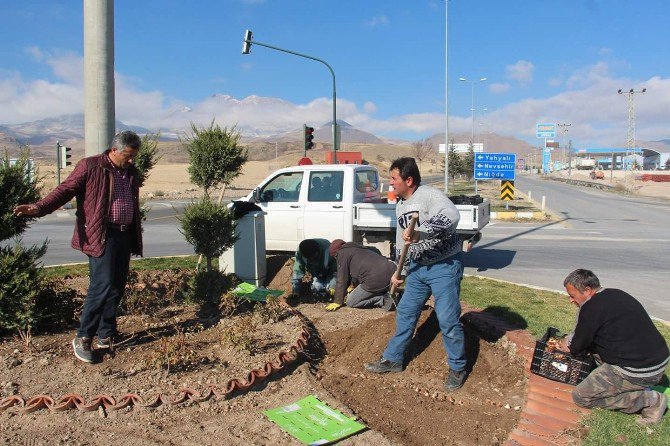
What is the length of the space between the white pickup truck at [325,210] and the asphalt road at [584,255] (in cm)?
184

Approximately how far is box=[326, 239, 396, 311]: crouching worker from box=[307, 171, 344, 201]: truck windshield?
9.85ft

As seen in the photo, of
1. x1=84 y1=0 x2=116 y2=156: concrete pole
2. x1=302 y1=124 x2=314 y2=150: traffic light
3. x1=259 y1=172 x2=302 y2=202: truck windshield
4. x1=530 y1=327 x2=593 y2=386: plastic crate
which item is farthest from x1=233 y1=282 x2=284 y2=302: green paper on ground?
x1=302 y1=124 x2=314 y2=150: traffic light

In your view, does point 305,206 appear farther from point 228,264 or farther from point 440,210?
point 440,210

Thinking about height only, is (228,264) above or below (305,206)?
below

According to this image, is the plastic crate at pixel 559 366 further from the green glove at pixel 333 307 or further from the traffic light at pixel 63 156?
the traffic light at pixel 63 156

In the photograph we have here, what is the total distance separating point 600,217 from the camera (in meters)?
24.8

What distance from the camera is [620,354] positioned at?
4020 millimetres

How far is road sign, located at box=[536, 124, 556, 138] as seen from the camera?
379 ft

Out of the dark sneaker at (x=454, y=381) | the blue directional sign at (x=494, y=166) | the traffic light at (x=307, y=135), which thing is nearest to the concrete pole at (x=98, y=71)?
the dark sneaker at (x=454, y=381)

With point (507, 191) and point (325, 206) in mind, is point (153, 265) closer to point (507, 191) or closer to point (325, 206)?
point (325, 206)

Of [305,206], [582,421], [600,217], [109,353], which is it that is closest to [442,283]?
[582,421]

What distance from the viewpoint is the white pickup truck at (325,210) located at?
9.20 metres

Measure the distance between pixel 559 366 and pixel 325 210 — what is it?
562 centimetres

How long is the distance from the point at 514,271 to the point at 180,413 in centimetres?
850
